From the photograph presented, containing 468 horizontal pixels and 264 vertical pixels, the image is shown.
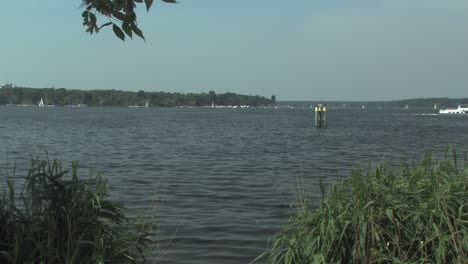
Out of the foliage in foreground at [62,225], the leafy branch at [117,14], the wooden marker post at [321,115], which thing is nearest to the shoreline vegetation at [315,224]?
the foliage in foreground at [62,225]

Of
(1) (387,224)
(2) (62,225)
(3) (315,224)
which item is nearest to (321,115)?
(3) (315,224)

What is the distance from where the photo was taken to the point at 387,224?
21.6 ft

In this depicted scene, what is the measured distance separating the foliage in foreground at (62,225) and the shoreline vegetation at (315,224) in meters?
0.01

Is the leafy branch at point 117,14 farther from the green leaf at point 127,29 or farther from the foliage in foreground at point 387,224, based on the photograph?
the foliage in foreground at point 387,224

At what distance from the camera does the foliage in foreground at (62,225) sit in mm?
5633

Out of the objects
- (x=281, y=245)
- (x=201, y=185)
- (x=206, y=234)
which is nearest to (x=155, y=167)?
(x=201, y=185)

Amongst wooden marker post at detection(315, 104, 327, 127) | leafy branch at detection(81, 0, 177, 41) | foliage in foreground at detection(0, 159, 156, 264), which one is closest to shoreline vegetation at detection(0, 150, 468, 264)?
foliage in foreground at detection(0, 159, 156, 264)

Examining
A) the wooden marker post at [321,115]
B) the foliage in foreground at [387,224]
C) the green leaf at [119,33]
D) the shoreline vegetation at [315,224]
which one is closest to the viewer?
the green leaf at [119,33]

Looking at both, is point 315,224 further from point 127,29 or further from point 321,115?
point 321,115

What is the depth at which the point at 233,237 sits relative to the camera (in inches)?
430

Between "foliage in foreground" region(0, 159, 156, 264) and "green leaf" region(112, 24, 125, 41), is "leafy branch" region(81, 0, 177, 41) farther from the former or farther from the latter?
"foliage in foreground" region(0, 159, 156, 264)

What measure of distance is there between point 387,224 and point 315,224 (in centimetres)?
88

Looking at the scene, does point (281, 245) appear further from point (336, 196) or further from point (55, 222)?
point (55, 222)

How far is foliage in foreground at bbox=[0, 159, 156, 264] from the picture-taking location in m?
5.63
